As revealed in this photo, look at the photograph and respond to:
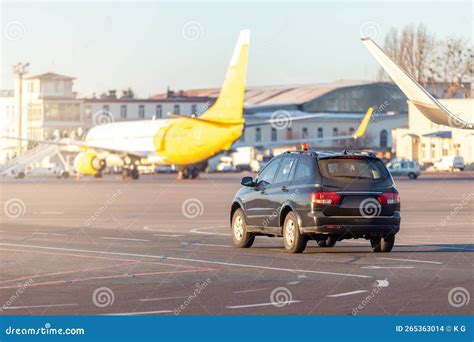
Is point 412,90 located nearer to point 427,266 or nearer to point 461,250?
point 461,250

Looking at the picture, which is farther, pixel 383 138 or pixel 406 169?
pixel 383 138

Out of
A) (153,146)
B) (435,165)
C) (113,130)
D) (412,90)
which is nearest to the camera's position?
(412,90)

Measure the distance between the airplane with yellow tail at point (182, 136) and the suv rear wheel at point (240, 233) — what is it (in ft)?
133

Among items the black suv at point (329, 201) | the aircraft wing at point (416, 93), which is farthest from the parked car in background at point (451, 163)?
the black suv at point (329, 201)

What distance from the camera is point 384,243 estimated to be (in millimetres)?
21641

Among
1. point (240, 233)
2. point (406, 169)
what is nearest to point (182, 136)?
point (406, 169)

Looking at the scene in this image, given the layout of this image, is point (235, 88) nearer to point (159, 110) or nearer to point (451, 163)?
point (451, 163)

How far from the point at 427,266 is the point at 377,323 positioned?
655 cm

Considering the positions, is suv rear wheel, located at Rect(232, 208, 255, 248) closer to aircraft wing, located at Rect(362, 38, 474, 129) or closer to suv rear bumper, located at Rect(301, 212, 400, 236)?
suv rear bumper, located at Rect(301, 212, 400, 236)

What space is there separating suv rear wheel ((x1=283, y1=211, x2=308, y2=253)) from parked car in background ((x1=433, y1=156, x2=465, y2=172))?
247ft

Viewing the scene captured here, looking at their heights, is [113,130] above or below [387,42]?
below

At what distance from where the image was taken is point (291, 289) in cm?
1569

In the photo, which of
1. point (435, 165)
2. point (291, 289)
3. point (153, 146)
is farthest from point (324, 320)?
point (435, 165)

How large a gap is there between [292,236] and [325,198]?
88 cm
